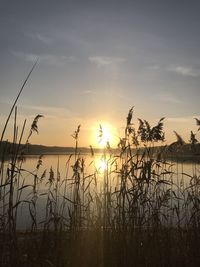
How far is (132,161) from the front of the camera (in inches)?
200

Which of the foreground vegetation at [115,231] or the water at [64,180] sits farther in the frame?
the water at [64,180]

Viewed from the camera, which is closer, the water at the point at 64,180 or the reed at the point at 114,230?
the reed at the point at 114,230

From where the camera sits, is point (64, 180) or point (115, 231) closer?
point (115, 231)

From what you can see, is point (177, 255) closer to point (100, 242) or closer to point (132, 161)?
point (100, 242)

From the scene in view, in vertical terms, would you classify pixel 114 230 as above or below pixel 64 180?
below

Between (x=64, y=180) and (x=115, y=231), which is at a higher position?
(x=64, y=180)

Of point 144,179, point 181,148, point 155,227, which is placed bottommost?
point 155,227

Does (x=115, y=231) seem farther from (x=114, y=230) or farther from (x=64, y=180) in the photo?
(x=64, y=180)

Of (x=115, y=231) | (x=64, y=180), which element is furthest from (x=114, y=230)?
(x=64, y=180)

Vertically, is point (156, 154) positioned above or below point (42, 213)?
above

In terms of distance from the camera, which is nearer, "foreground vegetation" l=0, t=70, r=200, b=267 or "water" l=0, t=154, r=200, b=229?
"foreground vegetation" l=0, t=70, r=200, b=267

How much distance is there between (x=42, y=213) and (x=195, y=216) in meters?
6.12

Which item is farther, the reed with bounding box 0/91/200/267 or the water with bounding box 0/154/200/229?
the water with bounding box 0/154/200/229

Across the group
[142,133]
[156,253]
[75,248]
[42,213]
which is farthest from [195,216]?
[42,213]
